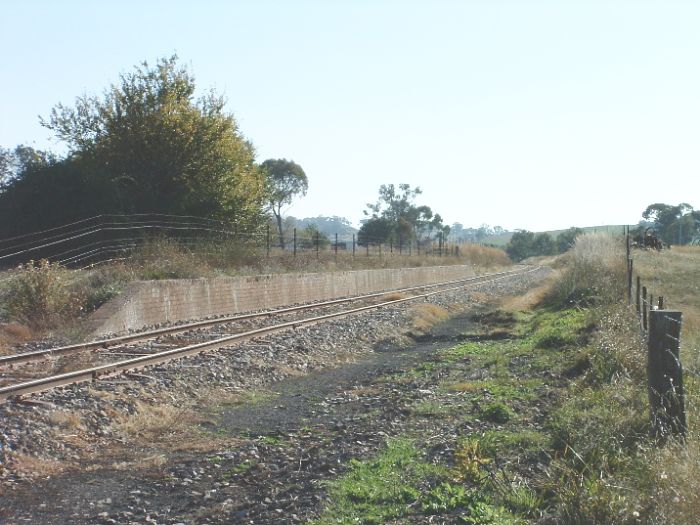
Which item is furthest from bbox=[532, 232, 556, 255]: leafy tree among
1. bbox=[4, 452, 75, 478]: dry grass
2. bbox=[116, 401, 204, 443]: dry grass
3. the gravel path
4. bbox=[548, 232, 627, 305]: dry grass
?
bbox=[4, 452, 75, 478]: dry grass

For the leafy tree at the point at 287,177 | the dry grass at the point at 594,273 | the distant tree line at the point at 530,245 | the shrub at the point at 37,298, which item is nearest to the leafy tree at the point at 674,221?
the distant tree line at the point at 530,245

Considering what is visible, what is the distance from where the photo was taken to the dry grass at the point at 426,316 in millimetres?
23766

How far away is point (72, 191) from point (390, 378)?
63.2 feet

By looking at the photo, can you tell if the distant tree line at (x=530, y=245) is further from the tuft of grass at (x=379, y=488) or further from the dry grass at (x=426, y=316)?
the tuft of grass at (x=379, y=488)

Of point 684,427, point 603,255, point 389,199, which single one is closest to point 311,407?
point 684,427

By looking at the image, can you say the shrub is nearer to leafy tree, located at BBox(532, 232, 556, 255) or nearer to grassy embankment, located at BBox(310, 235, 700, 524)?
grassy embankment, located at BBox(310, 235, 700, 524)

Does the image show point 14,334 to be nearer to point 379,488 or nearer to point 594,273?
point 379,488

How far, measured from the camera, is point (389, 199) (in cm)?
11394

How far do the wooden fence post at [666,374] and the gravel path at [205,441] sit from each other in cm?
209

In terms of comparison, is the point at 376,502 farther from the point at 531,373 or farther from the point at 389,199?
the point at 389,199

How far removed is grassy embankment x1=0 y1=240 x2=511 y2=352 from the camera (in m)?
16.2

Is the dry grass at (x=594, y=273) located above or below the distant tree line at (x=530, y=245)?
above

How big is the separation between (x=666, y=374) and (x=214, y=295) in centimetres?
1672

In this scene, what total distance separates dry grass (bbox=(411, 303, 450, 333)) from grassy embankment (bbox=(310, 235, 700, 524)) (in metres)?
9.49
